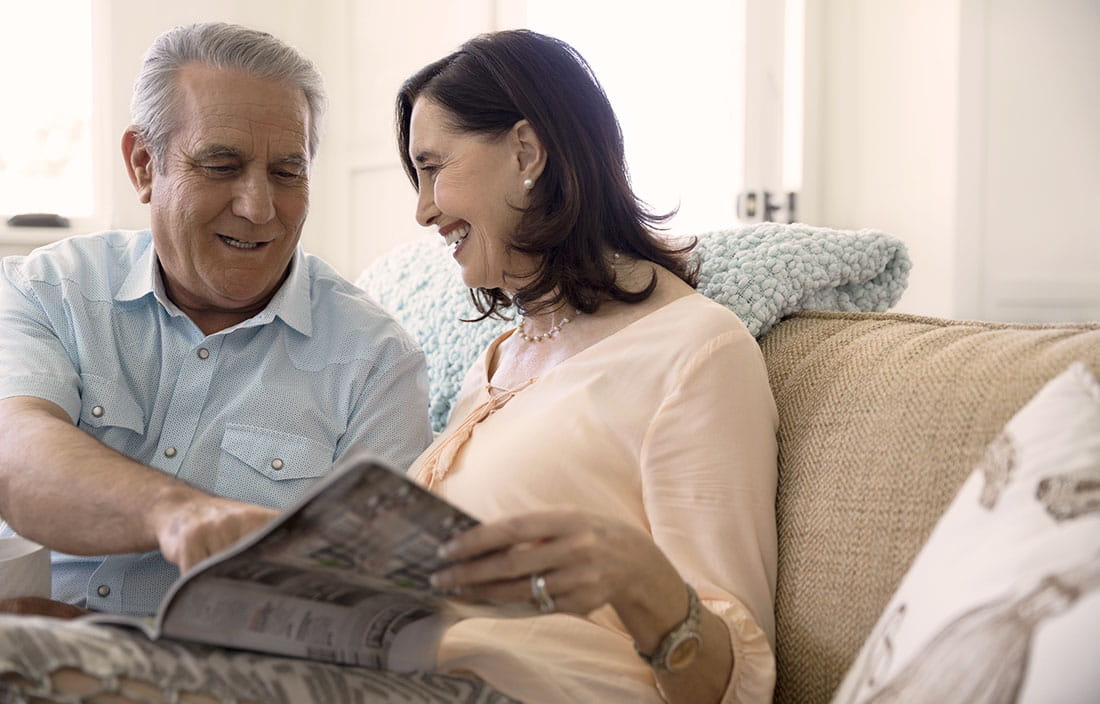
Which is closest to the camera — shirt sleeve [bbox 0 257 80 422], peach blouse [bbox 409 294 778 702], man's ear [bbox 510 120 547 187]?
peach blouse [bbox 409 294 778 702]

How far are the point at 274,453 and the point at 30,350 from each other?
313 mm

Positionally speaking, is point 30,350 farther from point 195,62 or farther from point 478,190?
point 478,190

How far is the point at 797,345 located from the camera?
1.29 m

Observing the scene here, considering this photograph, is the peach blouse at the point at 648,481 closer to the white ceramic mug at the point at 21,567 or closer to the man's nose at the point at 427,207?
the man's nose at the point at 427,207

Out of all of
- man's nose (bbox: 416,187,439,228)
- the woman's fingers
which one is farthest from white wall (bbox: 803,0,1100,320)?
the woman's fingers

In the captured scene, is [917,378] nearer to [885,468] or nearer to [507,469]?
[885,468]

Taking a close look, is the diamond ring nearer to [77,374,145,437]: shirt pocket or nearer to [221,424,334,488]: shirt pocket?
[221,424,334,488]: shirt pocket

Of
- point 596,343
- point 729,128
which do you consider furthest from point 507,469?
point 729,128

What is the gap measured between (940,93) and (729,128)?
2.03 feet

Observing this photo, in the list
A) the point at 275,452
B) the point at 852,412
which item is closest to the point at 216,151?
the point at 275,452

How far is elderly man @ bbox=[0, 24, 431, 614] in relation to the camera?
1.40 m

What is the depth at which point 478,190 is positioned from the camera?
1.44 meters

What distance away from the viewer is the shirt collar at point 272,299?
1.46 m

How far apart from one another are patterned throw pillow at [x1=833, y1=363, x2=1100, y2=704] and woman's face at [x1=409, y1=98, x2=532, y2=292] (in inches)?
27.9
